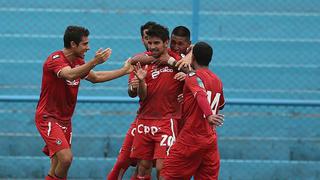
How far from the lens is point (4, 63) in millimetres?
11812

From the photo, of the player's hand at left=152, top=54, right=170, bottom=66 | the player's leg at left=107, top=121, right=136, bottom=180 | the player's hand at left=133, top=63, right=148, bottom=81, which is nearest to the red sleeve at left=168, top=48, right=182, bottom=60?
the player's hand at left=152, top=54, right=170, bottom=66

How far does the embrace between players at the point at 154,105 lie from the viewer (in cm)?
758

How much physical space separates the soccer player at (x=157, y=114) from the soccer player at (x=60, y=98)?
0.84ft

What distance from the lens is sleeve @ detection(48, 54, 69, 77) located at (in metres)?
7.83

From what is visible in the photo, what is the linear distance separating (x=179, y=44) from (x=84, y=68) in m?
0.97

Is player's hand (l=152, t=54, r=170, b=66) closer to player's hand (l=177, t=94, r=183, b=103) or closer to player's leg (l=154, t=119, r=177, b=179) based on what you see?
player's hand (l=177, t=94, r=183, b=103)

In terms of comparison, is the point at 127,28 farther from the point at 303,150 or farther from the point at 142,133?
the point at 142,133

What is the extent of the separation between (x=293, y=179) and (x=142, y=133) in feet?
8.82

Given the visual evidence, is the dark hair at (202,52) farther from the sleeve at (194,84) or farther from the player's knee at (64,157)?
the player's knee at (64,157)

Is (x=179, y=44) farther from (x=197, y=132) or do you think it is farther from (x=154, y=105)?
(x=197, y=132)

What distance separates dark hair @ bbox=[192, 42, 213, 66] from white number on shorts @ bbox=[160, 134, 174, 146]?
2.61 ft

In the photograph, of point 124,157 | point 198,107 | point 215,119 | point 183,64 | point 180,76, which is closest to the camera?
point 215,119

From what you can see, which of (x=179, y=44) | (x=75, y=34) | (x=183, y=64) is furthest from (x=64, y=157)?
(x=179, y=44)

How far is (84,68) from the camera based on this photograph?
761cm
